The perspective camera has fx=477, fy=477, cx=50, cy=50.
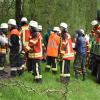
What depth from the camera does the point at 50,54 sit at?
17.3 metres

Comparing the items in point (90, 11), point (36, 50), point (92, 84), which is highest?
point (90, 11)

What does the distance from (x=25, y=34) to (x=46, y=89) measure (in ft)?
14.3

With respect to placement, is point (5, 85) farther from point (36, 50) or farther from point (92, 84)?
point (92, 84)

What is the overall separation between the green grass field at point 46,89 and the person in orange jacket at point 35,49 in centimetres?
31

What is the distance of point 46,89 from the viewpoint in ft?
40.2

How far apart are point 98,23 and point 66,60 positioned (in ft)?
12.8

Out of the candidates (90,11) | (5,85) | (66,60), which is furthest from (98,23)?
(5,85)

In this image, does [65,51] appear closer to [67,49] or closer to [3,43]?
[67,49]

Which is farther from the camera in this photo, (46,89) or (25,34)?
(25,34)

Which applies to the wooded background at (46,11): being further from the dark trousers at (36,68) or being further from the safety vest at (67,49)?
the dark trousers at (36,68)

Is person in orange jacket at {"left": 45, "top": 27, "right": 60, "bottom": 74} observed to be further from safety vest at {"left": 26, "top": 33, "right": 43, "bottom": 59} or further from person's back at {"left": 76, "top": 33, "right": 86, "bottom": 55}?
safety vest at {"left": 26, "top": 33, "right": 43, "bottom": 59}

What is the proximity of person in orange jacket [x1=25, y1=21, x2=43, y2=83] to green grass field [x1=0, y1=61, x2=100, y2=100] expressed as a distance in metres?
0.31

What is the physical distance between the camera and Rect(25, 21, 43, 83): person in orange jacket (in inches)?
570

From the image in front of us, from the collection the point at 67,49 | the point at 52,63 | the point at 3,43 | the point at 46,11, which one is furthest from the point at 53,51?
the point at 46,11
